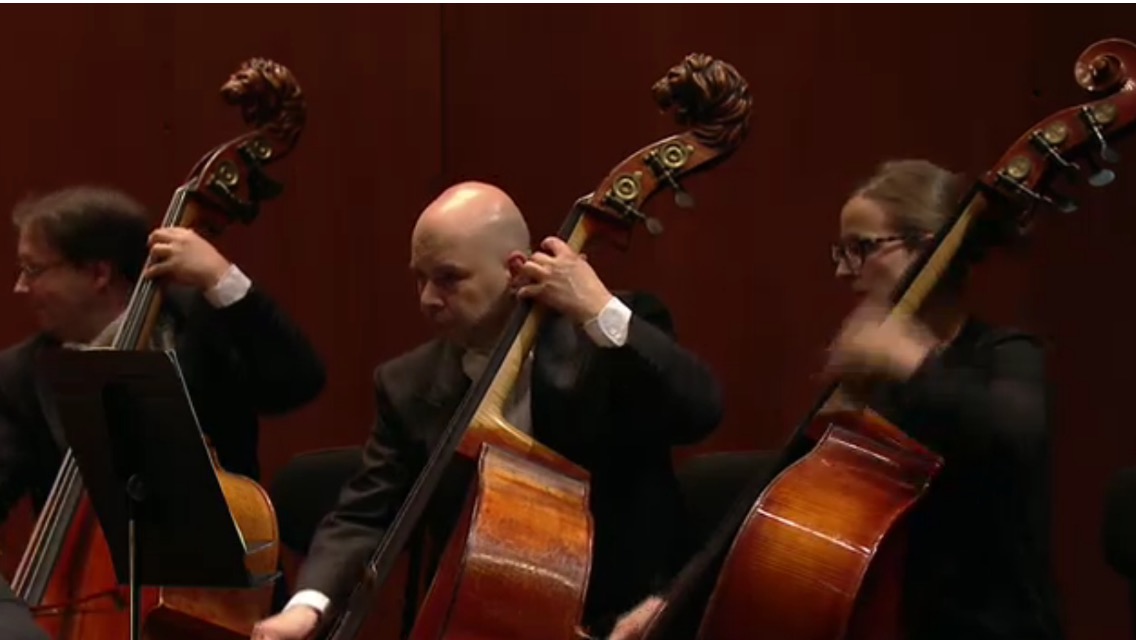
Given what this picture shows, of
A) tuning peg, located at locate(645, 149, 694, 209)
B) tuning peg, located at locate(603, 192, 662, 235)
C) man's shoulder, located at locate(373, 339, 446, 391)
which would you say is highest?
tuning peg, located at locate(645, 149, 694, 209)

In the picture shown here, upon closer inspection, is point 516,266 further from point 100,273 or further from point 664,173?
point 100,273

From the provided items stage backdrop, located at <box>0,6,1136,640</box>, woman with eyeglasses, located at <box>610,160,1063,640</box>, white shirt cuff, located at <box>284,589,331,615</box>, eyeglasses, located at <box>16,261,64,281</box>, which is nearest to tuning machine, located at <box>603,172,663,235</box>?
woman with eyeglasses, located at <box>610,160,1063,640</box>

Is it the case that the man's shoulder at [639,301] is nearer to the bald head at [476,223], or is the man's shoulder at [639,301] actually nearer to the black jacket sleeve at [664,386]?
the black jacket sleeve at [664,386]

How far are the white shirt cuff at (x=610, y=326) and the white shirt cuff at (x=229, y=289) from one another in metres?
0.75

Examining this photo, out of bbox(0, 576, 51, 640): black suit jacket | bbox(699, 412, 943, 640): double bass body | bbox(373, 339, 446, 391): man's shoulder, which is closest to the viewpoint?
bbox(0, 576, 51, 640): black suit jacket

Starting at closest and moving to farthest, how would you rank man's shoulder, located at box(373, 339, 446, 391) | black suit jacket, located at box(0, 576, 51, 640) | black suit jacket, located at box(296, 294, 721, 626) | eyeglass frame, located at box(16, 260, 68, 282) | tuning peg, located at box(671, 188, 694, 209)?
black suit jacket, located at box(0, 576, 51, 640) < tuning peg, located at box(671, 188, 694, 209) < black suit jacket, located at box(296, 294, 721, 626) < man's shoulder, located at box(373, 339, 446, 391) < eyeglass frame, located at box(16, 260, 68, 282)

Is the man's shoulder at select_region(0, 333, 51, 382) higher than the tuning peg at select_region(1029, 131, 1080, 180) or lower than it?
lower

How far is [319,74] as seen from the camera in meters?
3.72

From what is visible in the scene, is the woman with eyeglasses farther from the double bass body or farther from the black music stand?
the black music stand

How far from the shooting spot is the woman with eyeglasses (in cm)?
214

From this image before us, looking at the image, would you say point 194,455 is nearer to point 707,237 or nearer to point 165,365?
point 165,365

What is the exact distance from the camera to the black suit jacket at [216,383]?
292 cm

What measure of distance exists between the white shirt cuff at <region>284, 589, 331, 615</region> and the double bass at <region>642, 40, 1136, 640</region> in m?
0.57

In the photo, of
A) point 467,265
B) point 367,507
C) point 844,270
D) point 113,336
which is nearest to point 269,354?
point 113,336
